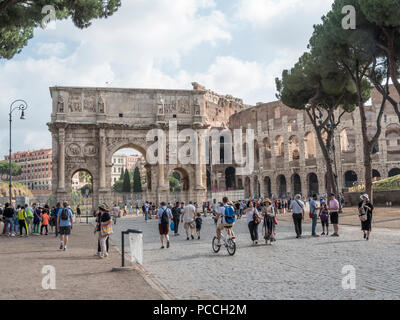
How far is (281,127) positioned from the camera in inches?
2041

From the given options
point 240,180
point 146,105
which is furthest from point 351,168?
point 146,105

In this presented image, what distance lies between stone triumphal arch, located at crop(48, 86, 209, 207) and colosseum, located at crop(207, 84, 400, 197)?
63.5 ft

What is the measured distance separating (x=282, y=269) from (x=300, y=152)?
43658 mm

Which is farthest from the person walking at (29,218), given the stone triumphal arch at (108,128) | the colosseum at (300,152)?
the colosseum at (300,152)

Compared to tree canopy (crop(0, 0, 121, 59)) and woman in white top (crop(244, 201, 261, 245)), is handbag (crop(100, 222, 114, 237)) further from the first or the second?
tree canopy (crop(0, 0, 121, 59))

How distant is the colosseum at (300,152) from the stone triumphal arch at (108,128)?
63.5ft

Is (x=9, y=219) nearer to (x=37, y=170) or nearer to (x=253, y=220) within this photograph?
(x=253, y=220)

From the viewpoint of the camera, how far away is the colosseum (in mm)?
45375

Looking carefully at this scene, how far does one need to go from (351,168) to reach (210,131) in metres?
26.1

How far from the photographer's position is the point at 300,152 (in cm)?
4966

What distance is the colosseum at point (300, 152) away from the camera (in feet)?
149

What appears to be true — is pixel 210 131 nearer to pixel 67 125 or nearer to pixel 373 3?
pixel 67 125

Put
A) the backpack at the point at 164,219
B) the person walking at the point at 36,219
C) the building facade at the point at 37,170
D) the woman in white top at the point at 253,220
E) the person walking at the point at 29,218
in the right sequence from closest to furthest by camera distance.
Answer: the woman in white top at the point at 253,220 → the backpack at the point at 164,219 → the person walking at the point at 29,218 → the person walking at the point at 36,219 → the building facade at the point at 37,170

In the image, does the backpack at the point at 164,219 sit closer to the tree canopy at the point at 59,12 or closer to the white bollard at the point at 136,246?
the white bollard at the point at 136,246
